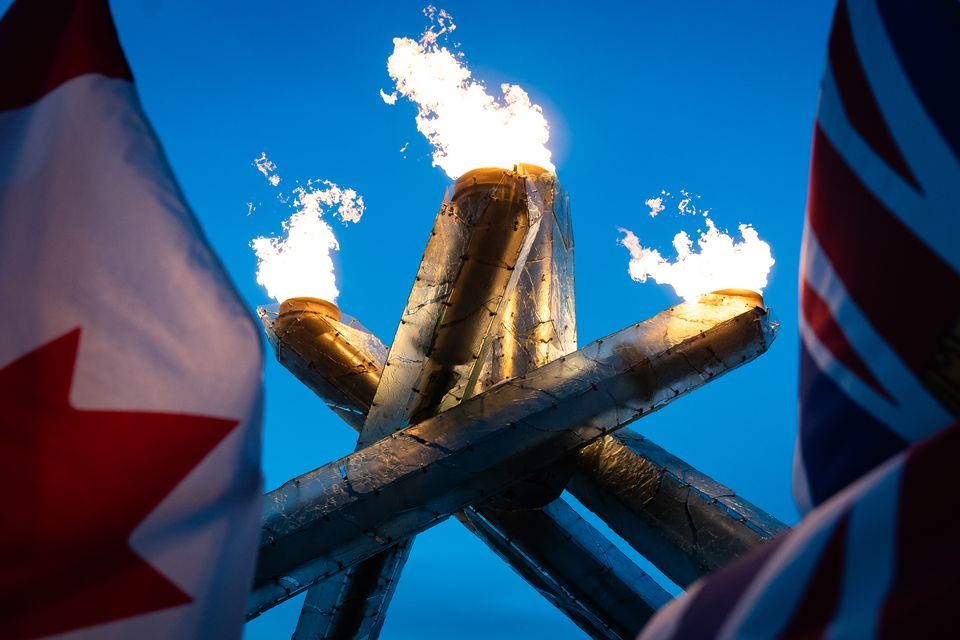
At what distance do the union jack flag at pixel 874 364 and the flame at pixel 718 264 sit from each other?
349 cm

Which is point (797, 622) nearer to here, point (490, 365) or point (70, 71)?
point (70, 71)

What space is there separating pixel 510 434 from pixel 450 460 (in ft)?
1.29

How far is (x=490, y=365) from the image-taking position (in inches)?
225

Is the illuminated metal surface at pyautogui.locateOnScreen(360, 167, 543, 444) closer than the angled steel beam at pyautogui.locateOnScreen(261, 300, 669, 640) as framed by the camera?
Yes

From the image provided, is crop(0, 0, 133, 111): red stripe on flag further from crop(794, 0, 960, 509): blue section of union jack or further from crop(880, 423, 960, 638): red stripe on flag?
crop(880, 423, 960, 638): red stripe on flag

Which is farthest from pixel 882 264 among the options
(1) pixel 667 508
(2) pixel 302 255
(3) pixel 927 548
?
(2) pixel 302 255

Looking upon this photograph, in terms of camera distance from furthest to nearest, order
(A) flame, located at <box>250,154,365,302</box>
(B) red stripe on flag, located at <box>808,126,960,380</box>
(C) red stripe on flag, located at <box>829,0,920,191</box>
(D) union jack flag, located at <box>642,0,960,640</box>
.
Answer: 1. (A) flame, located at <box>250,154,365,302</box>
2. (C) red stripe on flag, located at <box>829,0,920,191</box>
3. (B) red stripe on flag, located at <box>808,126,960,380</box>
4. (D) union jack flag, located at <box>642,0,960,640</box>

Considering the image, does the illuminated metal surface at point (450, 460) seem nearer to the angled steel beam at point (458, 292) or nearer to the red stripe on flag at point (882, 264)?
the angled steel beam at point (458, 292)

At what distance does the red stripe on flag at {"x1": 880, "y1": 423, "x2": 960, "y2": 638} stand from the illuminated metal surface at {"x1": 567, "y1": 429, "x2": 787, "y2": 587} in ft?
12.3

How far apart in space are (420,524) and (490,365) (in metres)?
1.46

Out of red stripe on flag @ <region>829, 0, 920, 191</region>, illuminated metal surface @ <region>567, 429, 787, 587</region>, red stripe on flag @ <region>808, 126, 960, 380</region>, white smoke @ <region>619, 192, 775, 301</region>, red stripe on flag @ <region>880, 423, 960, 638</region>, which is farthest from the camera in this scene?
white smoke @ <region>619, 192, 775, 301</region>

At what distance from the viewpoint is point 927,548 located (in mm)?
1051

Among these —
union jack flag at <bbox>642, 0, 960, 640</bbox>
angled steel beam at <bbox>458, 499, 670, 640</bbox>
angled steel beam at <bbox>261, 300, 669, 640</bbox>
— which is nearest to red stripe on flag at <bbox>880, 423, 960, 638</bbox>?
union jack flag at <bbox>642, 0, 960, 640</bbox>

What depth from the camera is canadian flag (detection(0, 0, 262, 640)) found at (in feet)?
5.90
